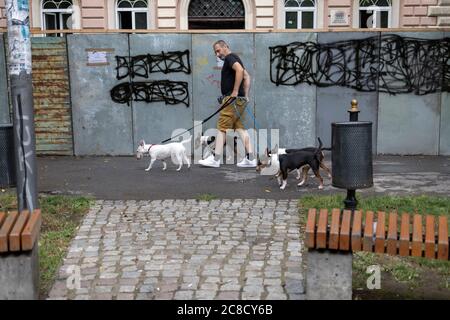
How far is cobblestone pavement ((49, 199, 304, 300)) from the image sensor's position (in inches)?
191

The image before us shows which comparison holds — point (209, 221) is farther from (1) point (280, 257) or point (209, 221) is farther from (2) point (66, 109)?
(2) point (66, 109)

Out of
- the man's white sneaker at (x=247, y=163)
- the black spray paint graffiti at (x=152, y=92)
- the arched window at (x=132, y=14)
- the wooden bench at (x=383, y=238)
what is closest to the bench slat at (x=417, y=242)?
the wooden bench at (x=383, y=238)

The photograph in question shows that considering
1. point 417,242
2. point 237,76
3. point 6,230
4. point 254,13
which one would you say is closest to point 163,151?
point 237,76

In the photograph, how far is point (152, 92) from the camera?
37.3 ft

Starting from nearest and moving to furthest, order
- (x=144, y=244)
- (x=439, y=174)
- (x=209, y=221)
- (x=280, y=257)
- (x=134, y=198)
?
(x=280, y=257)
(x=144, y=244)
(x=209, y=221)
(x=134, y=198)
(x=439, y=174)

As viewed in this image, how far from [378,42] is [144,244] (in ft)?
22.9

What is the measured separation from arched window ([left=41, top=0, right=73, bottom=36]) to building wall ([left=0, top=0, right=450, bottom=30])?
0.99 ft

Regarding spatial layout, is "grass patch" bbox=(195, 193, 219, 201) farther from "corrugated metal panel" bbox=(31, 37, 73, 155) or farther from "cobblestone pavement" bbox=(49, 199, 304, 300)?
"corrugated metal panel" bbox=(31, 37, 73, 155)

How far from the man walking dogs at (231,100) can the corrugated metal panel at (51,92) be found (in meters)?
2.90

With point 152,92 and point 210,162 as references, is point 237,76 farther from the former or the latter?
point 152,92

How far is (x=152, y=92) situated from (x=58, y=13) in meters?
7.70

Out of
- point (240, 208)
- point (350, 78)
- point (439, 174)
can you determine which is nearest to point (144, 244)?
point (240, 208)

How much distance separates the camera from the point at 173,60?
11312 millimetres

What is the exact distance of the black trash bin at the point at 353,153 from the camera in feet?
20.6
